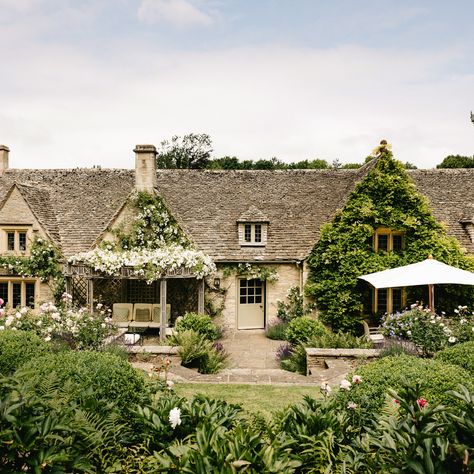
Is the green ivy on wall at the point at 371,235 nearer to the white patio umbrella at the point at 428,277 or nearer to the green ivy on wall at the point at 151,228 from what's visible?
the white patio umbrella at the point at 428,277

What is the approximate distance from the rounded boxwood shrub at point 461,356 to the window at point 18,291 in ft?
57.4

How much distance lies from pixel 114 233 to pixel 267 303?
7824 millimetres

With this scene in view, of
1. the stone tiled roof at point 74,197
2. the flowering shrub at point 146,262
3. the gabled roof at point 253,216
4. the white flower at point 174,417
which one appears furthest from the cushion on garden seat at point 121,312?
the white flower at point 174,417

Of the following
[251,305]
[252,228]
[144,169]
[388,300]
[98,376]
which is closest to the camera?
[98,376]

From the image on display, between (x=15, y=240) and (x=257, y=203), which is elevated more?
(x=257, y=203)

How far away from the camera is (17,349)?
9453 millimetres

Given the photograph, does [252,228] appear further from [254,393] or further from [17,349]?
[17,349]

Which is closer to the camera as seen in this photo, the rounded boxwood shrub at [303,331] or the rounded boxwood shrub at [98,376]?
the rounded boxwood shrub at [98,376]

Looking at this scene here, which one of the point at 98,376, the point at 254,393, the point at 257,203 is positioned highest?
the point at 257,203

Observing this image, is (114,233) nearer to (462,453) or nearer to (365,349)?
(365,349)

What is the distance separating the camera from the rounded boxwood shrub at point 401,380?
6.57m

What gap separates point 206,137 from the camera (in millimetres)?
69750

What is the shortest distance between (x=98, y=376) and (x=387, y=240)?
605 inches

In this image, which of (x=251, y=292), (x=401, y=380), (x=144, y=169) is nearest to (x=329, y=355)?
(x=401, y=380)
